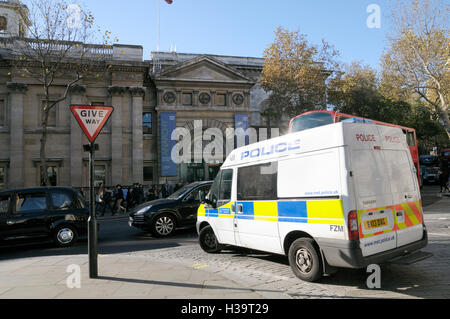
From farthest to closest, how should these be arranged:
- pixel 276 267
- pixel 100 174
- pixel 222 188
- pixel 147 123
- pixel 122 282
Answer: pixel 147 123 < pixel 100 174 < pixel 222 188 < pixel 276 267 < pixel 122 282

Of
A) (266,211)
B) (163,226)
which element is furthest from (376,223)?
(163,226)

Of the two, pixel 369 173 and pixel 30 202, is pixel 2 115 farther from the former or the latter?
pixel 369 173

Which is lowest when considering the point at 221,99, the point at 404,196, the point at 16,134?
the point at 404,196

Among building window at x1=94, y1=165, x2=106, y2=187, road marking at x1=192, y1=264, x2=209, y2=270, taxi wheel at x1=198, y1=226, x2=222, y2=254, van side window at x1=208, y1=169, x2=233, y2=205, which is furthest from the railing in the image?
road marking at x1=192, y1=264, x2=209, y2=270

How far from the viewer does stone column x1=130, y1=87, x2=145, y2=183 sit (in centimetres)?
2644

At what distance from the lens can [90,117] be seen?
5547mm

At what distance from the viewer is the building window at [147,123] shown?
93.2ft

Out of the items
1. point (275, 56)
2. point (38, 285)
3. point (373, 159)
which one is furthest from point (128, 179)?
point (373, 159)

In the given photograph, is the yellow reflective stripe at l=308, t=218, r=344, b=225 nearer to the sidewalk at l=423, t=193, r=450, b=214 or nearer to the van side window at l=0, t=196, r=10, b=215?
the van side window at l=0, t=196, r=10, b=215

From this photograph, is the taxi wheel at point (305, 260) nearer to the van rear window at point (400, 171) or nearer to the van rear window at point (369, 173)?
the van rear window at point (369, 173)

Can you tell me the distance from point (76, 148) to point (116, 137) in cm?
324

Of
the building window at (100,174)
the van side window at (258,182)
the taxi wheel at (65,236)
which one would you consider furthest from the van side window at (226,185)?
the building window at (100,174)

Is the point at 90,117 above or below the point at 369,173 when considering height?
above

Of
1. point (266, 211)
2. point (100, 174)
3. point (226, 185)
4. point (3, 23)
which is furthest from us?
point (3, 23)
